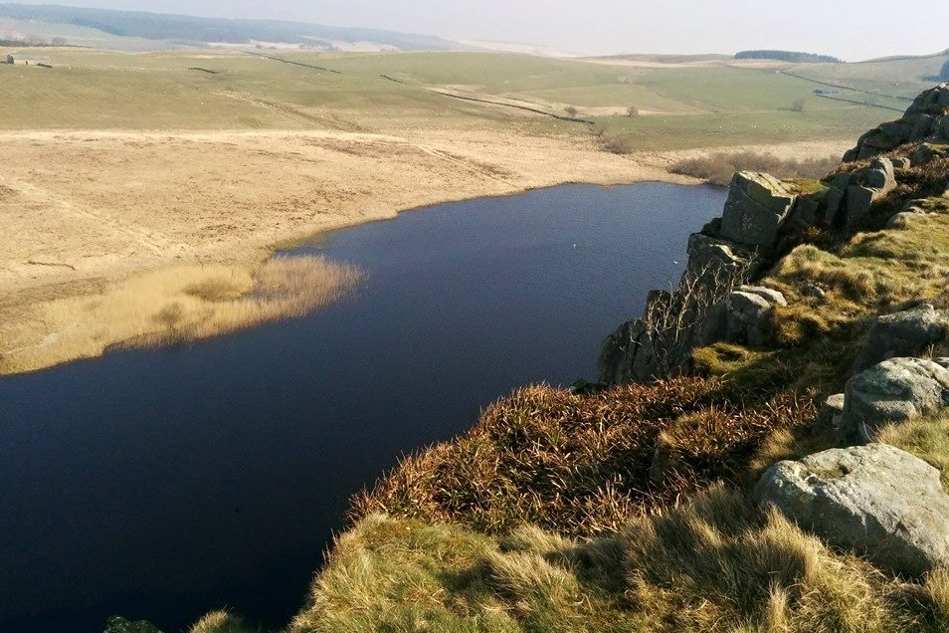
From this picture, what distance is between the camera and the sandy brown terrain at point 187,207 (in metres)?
44.6

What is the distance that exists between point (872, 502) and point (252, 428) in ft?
100

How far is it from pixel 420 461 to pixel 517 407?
167 inches

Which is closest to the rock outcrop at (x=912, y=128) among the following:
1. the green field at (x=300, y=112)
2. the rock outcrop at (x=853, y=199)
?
the rock outcrop at (x=853, y=199)

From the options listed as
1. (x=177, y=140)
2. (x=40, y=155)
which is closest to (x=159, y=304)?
(x=40, y=155)

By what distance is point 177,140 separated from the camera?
10038cm

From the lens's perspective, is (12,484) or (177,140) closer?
(12,484)

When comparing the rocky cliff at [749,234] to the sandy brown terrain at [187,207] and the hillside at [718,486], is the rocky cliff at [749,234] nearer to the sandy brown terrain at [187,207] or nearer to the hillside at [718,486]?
the hillside at [718,486]

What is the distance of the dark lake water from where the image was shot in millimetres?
24250

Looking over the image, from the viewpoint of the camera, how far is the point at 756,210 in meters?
32.7

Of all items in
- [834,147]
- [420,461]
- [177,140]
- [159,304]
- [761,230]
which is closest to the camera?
[420,461]

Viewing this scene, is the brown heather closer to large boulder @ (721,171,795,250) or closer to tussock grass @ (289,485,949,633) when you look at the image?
tussock grass @ (289,485,949,633)

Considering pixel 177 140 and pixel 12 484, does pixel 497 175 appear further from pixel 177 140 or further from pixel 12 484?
pixel 12 484

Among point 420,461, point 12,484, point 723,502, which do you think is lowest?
point 12,484

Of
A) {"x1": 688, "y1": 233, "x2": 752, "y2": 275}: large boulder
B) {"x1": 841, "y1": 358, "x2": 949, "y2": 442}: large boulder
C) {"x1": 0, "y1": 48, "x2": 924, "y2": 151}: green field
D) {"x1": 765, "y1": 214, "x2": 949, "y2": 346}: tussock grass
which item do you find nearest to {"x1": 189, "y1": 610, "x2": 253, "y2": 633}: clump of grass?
{"x1": 841, "y1": 358, "x2": 949, "y2": 442}: large boulder
